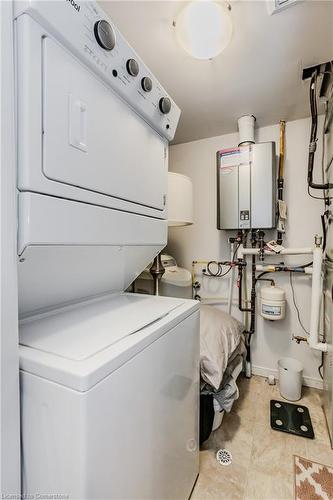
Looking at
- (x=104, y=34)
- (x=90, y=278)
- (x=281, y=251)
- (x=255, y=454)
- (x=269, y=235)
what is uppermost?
(x=104, y=34)

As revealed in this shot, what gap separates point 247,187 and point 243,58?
98 cm

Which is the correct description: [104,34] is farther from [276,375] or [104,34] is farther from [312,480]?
[276,375]

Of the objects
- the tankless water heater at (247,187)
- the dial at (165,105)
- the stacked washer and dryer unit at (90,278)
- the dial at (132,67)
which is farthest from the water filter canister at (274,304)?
the dial at (132,67)

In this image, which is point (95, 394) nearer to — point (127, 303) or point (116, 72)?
point (127, 303)

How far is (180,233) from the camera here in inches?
112

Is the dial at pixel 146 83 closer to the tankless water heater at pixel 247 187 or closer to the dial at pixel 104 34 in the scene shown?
the dial at pixel 104 34

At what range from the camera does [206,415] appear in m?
1.49

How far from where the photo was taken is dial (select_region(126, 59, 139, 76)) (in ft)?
2.90

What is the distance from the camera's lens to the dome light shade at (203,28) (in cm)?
117

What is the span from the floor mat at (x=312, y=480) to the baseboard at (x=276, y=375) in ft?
2.95

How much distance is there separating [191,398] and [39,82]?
1.33 m

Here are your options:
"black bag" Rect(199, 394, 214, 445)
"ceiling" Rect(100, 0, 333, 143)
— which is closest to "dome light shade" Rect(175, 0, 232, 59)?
"ceiling" Rect(100, 0, 333, 143)

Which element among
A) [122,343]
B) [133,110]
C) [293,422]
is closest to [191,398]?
[122,343]

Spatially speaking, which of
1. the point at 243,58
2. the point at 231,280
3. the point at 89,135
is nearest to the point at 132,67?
the point at 89,135
